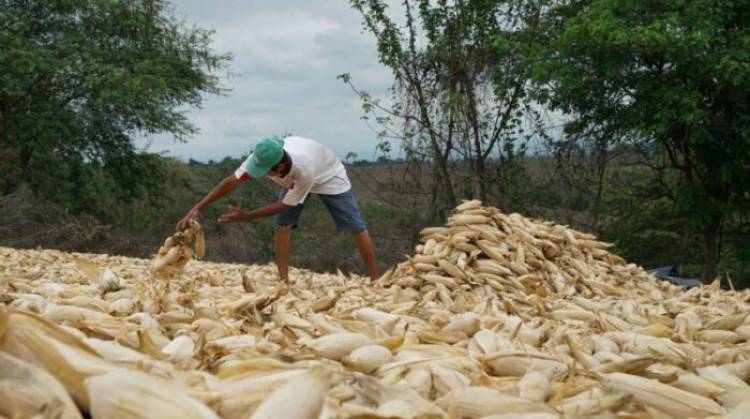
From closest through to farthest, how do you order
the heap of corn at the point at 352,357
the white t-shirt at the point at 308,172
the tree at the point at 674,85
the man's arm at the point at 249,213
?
the heap of corn at the point at 352,357 → the man's arm at the point at 249,213 → the white t-shirt at the point at 308,172 → the tree at the point at 674,85

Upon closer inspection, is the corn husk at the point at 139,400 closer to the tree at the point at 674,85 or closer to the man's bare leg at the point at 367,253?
the man's bare leg at the point at 367,253

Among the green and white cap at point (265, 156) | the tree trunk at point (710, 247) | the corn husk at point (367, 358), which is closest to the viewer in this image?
the corn husk at point (367, 358)

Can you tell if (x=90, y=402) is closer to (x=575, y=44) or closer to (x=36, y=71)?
(x=575, y=44)

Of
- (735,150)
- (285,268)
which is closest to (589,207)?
(735,150)

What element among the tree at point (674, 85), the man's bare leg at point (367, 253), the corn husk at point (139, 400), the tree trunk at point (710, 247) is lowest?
the tree trunk at point (710, 247)

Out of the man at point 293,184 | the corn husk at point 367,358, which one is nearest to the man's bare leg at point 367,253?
the man at point 293,184

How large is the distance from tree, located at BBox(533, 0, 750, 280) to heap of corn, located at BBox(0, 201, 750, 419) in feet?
20.2

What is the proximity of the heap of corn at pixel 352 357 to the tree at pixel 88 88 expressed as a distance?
12890mm

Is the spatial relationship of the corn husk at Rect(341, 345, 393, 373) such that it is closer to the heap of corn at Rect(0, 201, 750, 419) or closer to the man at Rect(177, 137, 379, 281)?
the heap of corn at Rect(0, 201, 750, 419)

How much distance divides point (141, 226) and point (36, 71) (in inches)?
168

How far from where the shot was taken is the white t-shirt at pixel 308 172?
588 centimetres

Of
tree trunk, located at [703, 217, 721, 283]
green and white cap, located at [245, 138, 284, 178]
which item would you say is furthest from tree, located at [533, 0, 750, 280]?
green and white cap, located at [245, 138, 284, 178]

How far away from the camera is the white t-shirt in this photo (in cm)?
588

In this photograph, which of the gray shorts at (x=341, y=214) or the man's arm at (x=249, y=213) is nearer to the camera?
the man's arm at (x=249, y=213)
